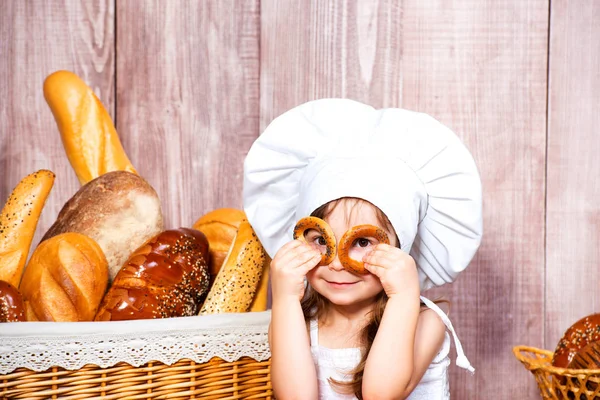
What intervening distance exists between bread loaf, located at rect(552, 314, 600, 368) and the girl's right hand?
0.55 metres

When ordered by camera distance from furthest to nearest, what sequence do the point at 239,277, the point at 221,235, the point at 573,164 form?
1. the point at 573,164
2. the point at 221,235
3. the point at 239,277

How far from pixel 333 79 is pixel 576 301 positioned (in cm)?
84

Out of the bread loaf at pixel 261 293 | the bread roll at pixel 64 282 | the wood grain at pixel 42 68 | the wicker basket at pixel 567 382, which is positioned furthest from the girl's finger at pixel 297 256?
the wood grain at pixel 42 68

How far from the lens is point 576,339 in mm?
1250

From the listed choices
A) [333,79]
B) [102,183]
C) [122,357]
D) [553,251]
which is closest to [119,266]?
[102,183]

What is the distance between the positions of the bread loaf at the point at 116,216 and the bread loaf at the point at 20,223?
6 cm

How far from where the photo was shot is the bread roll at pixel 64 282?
3.74ft

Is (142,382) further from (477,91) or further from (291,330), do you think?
(477,91)

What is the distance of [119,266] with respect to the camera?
51.9 inches

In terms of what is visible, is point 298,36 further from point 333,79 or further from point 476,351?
point 476,351

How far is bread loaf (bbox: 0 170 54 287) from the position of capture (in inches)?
49.6

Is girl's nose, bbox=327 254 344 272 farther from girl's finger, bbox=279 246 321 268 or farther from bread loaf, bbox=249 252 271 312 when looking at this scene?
bread loaf, bbox=249 252 271 312

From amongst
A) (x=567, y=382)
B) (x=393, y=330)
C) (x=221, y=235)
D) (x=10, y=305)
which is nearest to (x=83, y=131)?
(x=221, y=235)

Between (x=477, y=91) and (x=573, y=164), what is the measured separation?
1.00 feet
